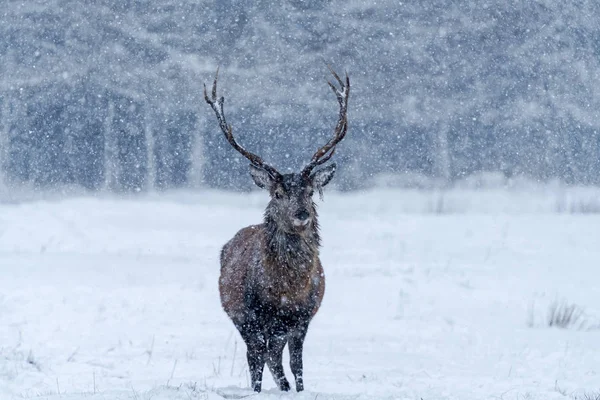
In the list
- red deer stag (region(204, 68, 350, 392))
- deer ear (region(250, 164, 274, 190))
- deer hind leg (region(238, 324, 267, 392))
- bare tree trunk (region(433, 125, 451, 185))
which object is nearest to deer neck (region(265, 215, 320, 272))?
red deer stag (region(204, 68, 350, 392))

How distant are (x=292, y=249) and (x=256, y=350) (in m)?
0.95

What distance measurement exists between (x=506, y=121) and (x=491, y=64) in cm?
200

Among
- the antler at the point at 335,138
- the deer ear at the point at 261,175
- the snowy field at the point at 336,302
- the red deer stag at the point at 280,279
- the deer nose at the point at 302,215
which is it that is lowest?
the snowy field at the point at 336,302

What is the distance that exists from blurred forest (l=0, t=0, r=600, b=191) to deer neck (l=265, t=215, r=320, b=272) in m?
17.9

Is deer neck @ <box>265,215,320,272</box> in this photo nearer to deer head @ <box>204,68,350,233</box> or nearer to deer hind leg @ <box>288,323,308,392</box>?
deer head @ <box>204,68,350,233</box>

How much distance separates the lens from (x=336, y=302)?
12.6 m

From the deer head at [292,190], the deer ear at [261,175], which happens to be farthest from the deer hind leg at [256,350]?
the deer ear at [261,175]

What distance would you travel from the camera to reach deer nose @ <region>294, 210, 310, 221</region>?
6.69 metres

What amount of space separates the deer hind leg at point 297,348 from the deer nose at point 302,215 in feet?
3.42

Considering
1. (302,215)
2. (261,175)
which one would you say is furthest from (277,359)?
(261,175)

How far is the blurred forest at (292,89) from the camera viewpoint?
25.9 metres

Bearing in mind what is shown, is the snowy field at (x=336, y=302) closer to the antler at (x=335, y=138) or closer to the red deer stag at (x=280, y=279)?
the red deer stag at (x=280, y=279)

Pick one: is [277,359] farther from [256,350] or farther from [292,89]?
[292,89]

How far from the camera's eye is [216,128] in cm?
2617
